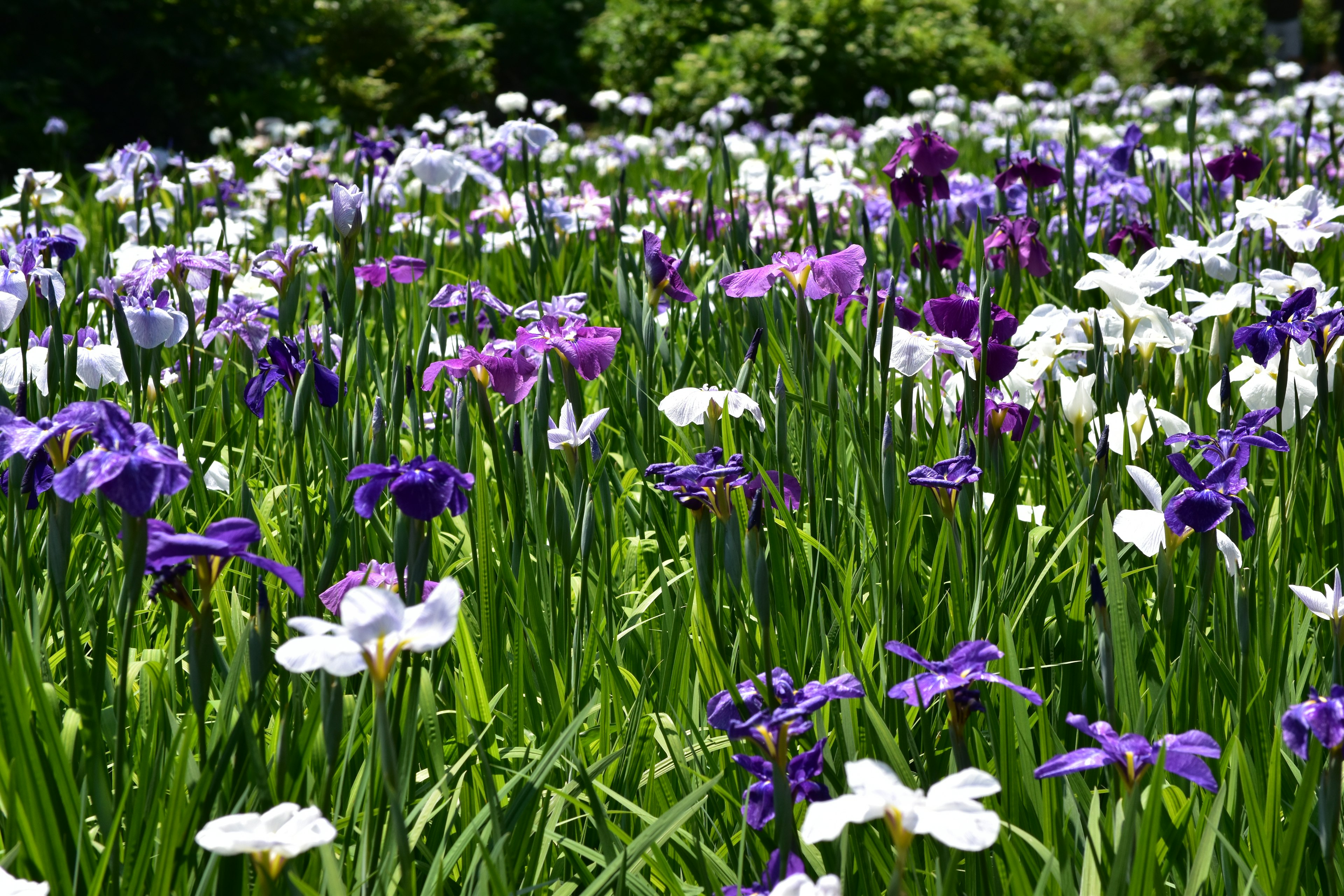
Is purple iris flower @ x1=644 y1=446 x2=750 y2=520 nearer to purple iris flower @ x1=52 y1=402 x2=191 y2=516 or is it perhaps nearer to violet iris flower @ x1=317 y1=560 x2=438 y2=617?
violet iris flower @ x1=317 y1=560 x2=438 y2=617

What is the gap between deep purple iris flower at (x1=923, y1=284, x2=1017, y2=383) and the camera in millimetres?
1620

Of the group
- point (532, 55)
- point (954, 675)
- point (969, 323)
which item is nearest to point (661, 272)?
point (969, 323)

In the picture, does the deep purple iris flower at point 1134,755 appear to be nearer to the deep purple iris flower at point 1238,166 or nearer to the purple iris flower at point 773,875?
the purple iris flower at point 773,875

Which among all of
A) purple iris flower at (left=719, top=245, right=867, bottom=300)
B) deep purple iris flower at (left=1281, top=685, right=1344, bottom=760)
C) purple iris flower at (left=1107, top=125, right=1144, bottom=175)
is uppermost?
purple iris flower at (left=1107, top=125, right=1144, bottom=175)

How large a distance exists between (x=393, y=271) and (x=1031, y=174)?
63.1 inches

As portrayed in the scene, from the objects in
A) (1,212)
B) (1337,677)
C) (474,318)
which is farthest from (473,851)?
(1,212)

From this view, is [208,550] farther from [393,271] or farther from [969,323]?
[393,271]

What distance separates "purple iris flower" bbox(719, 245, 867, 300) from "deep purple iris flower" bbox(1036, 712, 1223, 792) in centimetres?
93

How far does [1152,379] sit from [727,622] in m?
1.18

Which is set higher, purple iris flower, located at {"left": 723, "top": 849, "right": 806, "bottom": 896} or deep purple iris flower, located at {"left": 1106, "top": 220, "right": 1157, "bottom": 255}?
deep purple iris flower, located at {"left": 1106, "top": 220, "right": 1157, "bottom": 255}

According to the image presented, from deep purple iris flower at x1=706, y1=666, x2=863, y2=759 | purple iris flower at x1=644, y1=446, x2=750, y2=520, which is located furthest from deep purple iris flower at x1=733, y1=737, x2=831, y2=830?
purple iris flower at x1=644, y1=446, x2=750, y2=520

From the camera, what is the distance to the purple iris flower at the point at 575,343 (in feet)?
5.43

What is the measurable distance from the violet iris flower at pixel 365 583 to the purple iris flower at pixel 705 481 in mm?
274

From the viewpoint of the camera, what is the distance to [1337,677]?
104 centimetres
